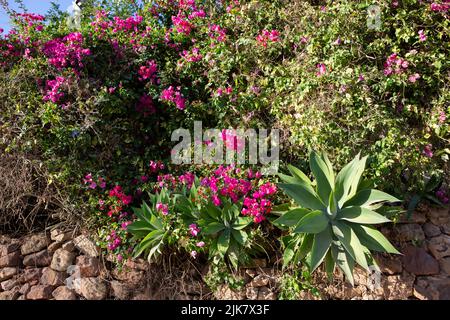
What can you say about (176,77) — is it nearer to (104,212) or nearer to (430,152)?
(104,212)

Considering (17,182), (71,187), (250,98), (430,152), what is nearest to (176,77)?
(250,98)

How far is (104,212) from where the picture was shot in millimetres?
4020

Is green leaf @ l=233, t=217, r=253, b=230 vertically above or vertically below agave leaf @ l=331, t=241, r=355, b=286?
above

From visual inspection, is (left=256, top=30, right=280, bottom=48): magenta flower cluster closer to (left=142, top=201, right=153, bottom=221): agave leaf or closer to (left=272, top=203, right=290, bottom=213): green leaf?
(left=272, top=203, right=290, bottom=213): green leaf

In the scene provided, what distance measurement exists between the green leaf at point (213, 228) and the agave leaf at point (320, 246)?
83cm

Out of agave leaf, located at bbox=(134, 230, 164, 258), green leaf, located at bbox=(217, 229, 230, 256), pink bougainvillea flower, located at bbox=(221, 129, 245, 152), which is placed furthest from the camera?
pink bougainvillea flower, located at bbox=(221, 129, 245, 152)

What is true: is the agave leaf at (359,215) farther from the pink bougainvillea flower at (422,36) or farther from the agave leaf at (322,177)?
the pink bougainvillea flower at (422,36)

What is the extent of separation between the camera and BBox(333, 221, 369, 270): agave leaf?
2.97 metres

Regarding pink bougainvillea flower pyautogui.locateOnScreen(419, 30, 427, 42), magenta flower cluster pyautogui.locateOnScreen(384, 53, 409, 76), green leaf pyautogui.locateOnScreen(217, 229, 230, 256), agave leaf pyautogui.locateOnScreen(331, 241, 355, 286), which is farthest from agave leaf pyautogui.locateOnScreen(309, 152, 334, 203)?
pink bougainvillea flower pyautogui.locateOnScreen(419, 30, 427, 42)

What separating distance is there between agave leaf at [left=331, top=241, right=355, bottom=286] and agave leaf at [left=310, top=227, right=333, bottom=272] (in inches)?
3.4

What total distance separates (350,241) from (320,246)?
0.23 m

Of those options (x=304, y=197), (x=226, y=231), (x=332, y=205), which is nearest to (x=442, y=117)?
(x=332, y=205)

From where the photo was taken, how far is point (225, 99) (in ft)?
14.5

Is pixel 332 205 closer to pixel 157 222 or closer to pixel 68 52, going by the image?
pixel 157 222
